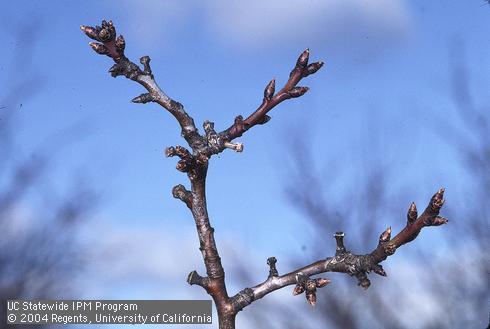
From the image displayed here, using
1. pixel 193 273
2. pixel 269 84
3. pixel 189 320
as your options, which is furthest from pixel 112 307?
pixel 269 84

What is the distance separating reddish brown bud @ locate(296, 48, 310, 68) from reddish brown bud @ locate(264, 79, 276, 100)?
237mm

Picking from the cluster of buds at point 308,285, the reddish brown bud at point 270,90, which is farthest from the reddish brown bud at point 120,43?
the cluster of buds at point 308,285

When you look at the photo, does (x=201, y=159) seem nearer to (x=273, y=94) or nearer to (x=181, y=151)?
(x=181, y=151)

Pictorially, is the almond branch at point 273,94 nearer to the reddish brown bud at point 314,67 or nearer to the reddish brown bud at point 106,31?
the reddish brown bud at point 314,67

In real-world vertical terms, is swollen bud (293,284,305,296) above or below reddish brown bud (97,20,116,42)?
below

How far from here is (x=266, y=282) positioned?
5027 millimetres

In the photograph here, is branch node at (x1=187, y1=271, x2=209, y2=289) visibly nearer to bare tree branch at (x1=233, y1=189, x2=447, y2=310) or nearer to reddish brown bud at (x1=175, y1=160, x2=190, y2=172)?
bare tree branch at (x1=233, y1=189, x2=447, y2=310)

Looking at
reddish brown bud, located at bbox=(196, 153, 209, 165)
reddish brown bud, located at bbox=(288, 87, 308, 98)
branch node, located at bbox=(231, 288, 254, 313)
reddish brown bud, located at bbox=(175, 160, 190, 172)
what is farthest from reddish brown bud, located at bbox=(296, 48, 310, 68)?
branch node, located at bbox=(231, 288, 254, 313)

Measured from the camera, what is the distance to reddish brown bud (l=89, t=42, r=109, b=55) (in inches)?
182

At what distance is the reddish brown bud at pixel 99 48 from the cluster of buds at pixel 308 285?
7.19 ft

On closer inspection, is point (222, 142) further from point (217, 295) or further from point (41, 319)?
point (41, 319)

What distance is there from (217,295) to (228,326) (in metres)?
0.25

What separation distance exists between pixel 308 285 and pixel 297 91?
1.43 m

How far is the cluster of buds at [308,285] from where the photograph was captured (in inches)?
189
